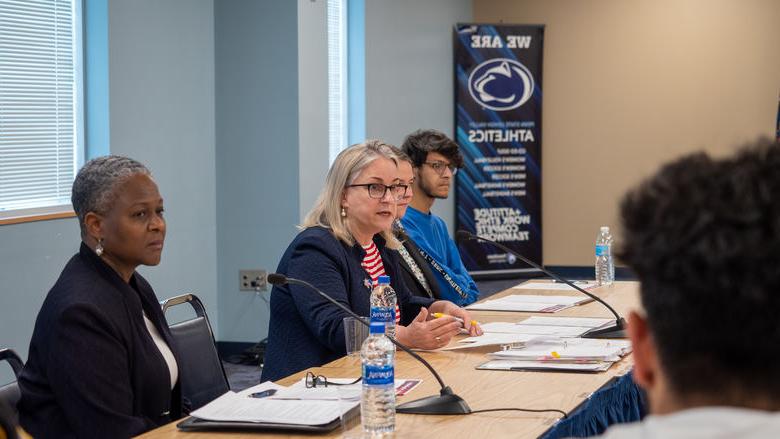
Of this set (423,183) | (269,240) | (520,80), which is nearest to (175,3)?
(269,240)

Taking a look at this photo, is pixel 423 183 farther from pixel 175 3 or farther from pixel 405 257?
pixel 175 3

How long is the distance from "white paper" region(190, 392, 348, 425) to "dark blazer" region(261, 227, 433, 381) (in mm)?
732

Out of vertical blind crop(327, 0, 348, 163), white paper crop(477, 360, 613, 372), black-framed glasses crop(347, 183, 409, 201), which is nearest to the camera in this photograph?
white paper crop(477, 360, 613, 372)

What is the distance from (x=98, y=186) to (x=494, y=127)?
749 cm

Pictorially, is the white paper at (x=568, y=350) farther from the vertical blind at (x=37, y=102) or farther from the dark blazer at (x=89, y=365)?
the vertical blind at (x=37, y=102)

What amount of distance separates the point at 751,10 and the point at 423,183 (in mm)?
6139

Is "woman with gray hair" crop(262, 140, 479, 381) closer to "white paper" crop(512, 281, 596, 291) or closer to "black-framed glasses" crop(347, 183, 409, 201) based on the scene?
"black-framed glasses" crop(347, 183, 409, 201)

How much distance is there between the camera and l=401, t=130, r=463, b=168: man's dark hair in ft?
16.2

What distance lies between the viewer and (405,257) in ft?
14.0

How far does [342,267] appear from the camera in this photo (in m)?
3.35

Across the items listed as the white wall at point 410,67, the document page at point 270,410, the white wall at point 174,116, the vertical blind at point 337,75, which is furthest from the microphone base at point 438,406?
the white wall at point 410,67

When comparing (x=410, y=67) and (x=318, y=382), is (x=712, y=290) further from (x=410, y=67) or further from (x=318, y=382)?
(x=410, y=67)

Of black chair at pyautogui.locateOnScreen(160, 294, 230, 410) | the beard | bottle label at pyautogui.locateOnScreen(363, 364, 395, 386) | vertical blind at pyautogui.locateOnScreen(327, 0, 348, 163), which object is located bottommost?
black chair at pyautogui.locateOnScreen(160, 294, 230, 410)

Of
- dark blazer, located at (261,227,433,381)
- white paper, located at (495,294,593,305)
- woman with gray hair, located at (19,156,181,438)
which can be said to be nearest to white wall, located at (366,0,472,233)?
white paper, located at (495,294,593,305)
